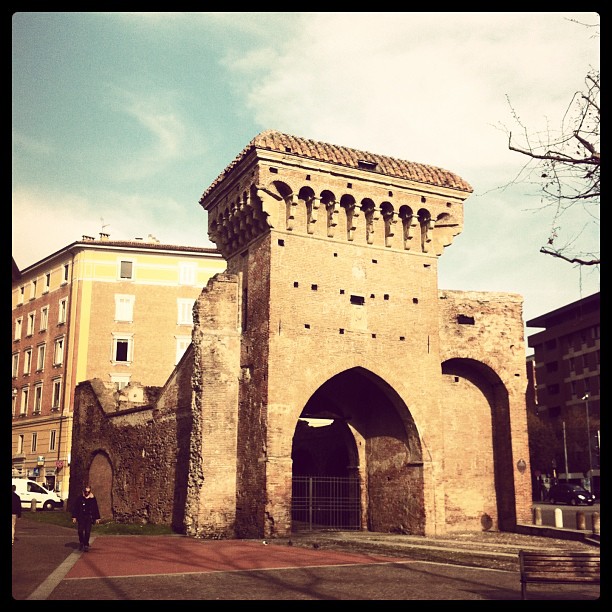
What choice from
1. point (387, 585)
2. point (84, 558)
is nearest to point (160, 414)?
point (84, 558)

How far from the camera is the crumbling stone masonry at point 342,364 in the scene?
57.5 ft

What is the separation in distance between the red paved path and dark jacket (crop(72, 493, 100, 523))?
61 centimetres

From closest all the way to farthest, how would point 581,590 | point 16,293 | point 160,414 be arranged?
point 581,590
point 160,414
point 16,293

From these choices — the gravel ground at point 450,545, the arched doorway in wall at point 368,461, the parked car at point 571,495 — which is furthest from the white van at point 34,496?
the parked car at point 571,495

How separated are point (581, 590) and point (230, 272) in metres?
12.9

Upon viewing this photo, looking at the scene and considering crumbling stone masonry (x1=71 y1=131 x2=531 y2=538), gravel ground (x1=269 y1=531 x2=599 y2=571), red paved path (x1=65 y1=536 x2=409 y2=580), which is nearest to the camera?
red paved path (x1=65 y1=536 x2=409 y2=580)

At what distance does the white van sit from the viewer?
2998cm

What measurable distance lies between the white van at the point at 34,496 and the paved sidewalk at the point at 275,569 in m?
14.5

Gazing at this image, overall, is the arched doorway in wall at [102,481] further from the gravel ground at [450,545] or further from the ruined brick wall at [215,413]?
the gravel ground at [450,545]

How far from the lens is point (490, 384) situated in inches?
814

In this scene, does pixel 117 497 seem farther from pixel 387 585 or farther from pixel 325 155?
pixel 387 585

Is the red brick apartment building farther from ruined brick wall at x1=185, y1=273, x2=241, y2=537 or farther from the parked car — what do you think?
ruined brick wall at x1=185, y1=273, x2=241, y2=537

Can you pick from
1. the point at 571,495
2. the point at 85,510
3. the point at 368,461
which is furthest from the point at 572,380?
the point at 85,510

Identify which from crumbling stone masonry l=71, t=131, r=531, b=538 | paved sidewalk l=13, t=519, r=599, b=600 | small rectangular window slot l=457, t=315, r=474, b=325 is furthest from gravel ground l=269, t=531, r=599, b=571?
small rectangular window slot l=457, t=315, r=474, b=325
